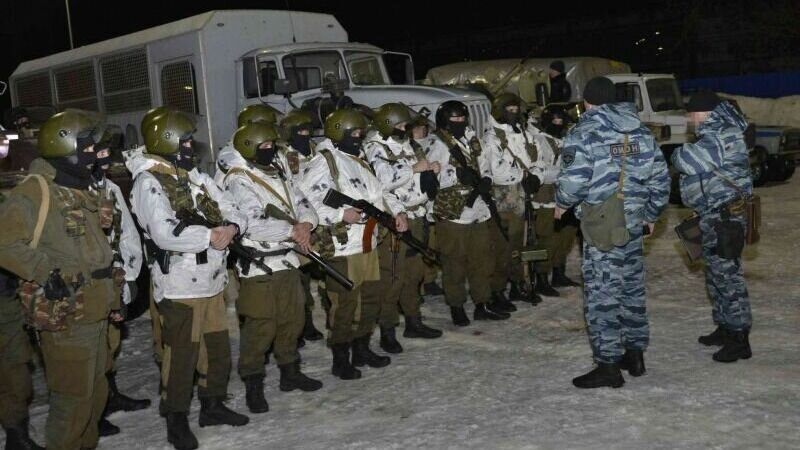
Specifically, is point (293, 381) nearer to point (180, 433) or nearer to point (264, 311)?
point (264, 311)

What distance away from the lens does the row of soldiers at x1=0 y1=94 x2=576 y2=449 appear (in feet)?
14.0

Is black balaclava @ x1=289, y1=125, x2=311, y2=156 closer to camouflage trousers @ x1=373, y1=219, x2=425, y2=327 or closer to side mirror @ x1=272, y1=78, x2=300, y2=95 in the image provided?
camouflage trousers @ x1=373, y1=219, x2=425, y2=327

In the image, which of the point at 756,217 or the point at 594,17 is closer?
the point at 756,217

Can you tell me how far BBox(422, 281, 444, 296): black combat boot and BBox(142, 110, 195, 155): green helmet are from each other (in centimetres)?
453

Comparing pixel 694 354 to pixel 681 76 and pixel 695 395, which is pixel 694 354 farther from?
pixel 681 76

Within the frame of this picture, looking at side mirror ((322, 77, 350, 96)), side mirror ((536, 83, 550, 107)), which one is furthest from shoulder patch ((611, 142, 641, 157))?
side mirror ((536, 83, 550, 107))

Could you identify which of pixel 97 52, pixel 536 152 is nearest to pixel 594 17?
pixel 97 52

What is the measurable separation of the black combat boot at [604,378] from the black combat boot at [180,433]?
8.34 ft

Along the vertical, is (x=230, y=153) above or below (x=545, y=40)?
below

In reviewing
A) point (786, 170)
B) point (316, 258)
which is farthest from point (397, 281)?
point (786, 170)

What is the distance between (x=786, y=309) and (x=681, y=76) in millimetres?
27634

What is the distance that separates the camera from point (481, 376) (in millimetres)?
6000

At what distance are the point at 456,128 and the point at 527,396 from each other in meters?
2.91

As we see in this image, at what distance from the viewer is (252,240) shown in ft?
18.0
